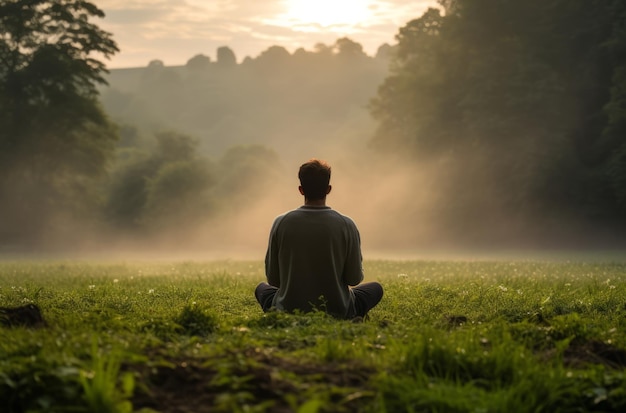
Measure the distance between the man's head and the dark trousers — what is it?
1.48 meters

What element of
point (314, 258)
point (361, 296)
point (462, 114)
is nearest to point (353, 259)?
point (314, 258)

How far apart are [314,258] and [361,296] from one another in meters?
1.08

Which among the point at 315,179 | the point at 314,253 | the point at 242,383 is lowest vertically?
the point at 242,383

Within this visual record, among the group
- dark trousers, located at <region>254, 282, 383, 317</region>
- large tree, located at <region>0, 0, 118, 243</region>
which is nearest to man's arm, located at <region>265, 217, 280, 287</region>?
dark trousers, located at <region>254, 282, 383, 317</region>

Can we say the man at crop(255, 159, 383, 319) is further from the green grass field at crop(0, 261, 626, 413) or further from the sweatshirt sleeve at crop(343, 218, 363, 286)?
the green grass field at crop(0, 261, 626, 413)

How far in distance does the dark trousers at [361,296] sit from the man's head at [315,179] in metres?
1.48

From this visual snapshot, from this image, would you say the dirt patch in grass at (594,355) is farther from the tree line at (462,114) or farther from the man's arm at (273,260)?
the tree line at (462,114)

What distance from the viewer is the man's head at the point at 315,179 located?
7929mm

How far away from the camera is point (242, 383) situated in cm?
506

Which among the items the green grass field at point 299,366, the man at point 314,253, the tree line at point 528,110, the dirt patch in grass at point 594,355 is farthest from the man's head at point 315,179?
the tree line at point 528,110

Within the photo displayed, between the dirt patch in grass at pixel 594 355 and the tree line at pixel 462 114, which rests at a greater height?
the tree line at pixel 462 114

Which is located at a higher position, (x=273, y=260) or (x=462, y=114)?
(x=462, y=114)

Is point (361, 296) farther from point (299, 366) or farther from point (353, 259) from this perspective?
point (299, 366)

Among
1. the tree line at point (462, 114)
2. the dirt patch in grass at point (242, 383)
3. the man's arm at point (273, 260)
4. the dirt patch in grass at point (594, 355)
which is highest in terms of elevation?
the tree line at point (462, 114)
